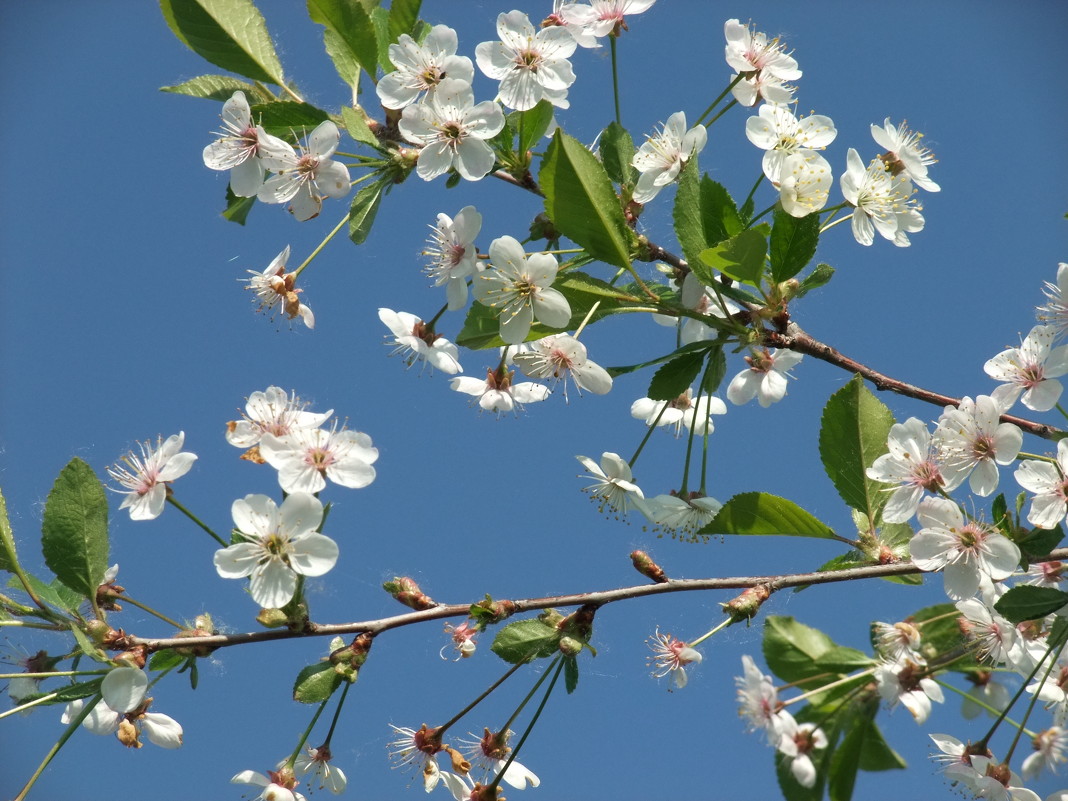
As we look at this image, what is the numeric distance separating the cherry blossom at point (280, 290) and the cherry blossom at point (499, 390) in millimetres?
431

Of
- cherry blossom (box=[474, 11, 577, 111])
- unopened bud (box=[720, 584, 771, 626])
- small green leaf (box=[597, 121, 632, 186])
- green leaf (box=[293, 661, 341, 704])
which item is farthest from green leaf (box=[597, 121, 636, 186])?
green leaf (box=[293, 661, 341, 704])

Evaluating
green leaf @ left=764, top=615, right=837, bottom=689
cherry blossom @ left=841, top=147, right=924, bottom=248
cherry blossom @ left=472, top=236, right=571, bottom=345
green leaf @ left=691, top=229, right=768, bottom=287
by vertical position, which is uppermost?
cherry blossom @ left=841, top=147, right=924, bottom=248

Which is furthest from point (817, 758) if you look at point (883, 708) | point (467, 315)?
point (467, 315)

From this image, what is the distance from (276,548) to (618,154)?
3.78ft

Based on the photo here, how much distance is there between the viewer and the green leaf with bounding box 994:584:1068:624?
171cm

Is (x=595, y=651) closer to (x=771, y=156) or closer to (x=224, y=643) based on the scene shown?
(x=224, y=643)

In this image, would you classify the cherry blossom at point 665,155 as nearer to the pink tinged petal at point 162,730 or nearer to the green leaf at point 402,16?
the green leaf at point 402,16

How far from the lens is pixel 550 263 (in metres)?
1.94

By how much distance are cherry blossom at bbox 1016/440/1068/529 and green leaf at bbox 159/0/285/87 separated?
1.91 m

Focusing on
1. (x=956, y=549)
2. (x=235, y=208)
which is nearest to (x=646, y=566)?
(x=956, y=549)

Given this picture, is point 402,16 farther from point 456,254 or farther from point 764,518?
point 764,518

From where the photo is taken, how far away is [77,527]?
1.88 m

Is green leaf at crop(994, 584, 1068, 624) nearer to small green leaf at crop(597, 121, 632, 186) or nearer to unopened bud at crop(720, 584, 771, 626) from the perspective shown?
unopened bud at crop(720, 584, 771, 626)

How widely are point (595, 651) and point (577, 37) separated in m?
1.41
